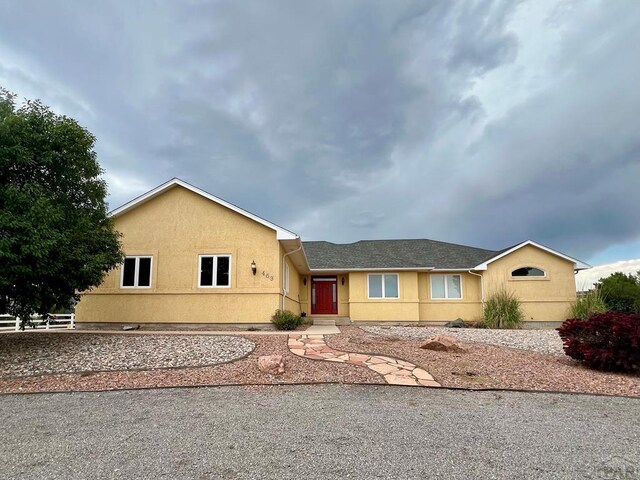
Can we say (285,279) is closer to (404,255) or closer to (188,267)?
(188,267)

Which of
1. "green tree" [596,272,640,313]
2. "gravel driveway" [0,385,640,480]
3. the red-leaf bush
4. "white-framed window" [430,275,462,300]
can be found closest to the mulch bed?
the red-leaf bush

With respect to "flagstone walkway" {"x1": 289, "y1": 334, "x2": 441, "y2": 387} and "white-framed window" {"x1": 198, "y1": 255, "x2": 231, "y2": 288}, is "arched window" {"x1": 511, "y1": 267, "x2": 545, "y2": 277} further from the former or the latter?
"white-framed window" {"x1": 198, "y1": 255, "x2": 231, "y2": 288}

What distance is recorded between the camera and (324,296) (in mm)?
20094

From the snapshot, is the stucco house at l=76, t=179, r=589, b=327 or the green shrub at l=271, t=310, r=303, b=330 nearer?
the green shrub at l=271, t=310, r=303, b=330

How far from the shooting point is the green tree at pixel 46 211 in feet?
23.9

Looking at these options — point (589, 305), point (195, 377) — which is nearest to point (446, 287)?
point (589, 305)

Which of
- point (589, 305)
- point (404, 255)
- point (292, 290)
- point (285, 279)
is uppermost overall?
point (404, 255)

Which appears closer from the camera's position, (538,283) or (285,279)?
(285,279)

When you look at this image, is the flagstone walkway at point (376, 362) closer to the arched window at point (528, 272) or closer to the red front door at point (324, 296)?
the red front door at point (324, 296)

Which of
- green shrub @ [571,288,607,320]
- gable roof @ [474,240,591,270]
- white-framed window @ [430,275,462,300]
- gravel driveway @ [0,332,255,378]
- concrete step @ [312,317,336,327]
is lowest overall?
concrete step @ [312,317,336,327]

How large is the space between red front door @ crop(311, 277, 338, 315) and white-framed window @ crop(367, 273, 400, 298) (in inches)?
96.9

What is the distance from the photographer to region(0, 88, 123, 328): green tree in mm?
7297

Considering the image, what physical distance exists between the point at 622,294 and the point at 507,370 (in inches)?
560

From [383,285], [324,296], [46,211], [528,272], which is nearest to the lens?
[46,211]
